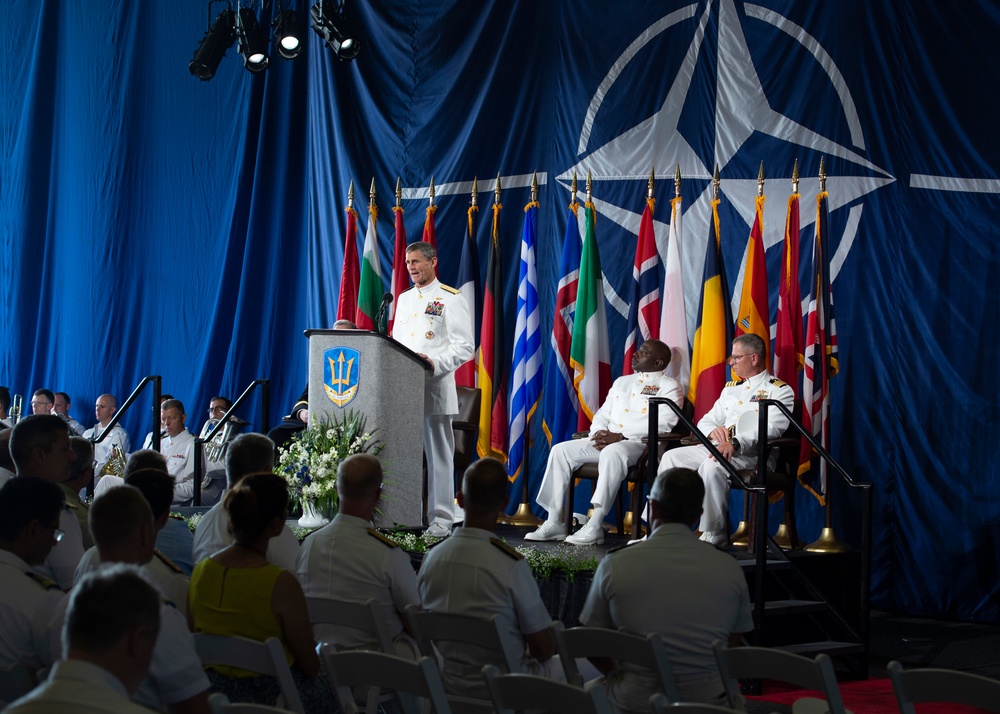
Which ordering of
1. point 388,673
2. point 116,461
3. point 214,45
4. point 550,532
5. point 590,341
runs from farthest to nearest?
point 214,45 → point 116,461 → point 590,341 → point 550,532 → point 388,673

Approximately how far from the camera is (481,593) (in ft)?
11.4

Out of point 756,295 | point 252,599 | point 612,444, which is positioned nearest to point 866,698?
point 612,444

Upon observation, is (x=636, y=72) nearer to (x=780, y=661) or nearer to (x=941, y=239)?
(x=941, y=239)

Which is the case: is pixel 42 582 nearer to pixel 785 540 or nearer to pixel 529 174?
pixel 785 540

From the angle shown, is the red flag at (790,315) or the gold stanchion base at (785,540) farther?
the red flag at (790,315)

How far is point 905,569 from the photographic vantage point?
7605 millimetres

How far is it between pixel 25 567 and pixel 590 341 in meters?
5.45

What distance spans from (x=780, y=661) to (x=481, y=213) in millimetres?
7111

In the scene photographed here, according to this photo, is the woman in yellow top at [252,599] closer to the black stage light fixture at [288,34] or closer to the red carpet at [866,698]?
the red carpet at [866,698]

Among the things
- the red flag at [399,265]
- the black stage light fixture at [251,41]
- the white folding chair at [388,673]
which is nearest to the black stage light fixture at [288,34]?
the black stage light fixture at [251,41]

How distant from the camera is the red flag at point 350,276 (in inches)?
368

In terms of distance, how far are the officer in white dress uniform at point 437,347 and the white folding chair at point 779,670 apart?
402cm

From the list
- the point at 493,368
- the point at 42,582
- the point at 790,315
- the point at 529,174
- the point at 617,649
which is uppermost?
the point at 529,174

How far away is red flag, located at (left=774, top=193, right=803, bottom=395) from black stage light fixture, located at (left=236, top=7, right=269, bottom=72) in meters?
4.97
